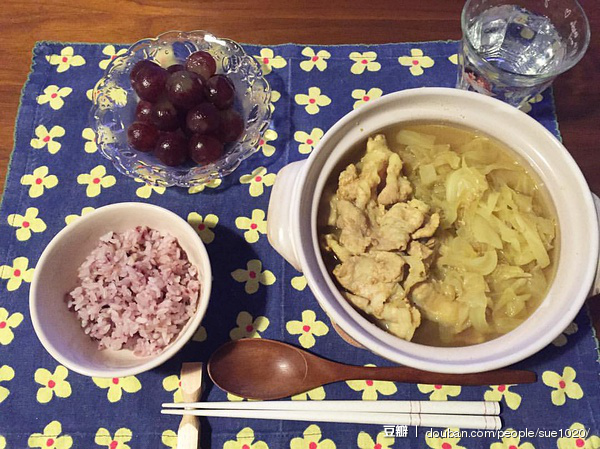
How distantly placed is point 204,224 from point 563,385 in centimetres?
109

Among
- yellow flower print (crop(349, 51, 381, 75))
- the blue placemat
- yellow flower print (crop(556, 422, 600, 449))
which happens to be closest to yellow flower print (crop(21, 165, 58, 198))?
the blue placemat

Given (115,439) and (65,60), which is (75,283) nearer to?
(115,439)

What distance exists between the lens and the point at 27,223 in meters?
1.38

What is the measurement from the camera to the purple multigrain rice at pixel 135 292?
113 centimetres

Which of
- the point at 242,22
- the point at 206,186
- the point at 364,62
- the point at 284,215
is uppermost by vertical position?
the point at 242,22

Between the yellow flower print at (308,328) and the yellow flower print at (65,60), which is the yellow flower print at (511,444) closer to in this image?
the yellow flower print at (308,328)

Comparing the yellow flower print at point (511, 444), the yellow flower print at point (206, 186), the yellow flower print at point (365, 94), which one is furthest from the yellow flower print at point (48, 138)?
the yellow flower print at point (511, 444)

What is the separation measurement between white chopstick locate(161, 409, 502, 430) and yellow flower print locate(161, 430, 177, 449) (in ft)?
0.21

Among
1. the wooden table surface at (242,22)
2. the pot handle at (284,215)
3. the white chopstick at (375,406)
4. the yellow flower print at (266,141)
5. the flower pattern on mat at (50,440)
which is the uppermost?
the wooden table surface at (242,22)

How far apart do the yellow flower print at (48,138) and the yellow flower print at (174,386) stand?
83cm

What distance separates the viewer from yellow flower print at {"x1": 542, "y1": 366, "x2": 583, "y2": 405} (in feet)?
3.88

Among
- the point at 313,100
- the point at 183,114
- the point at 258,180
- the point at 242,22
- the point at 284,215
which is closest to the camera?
the point at 284,215

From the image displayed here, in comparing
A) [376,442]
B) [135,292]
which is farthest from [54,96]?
[376,442]

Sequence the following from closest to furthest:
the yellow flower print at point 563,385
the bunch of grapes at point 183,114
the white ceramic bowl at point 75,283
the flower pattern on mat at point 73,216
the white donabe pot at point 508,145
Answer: the white donabe pot at point 508,145
the white ceramic bowl at point 75,283
the yellow flower print at point 563,385
the bunch of grapes at point 183,114
the flower pattern on mat at point 73,216
